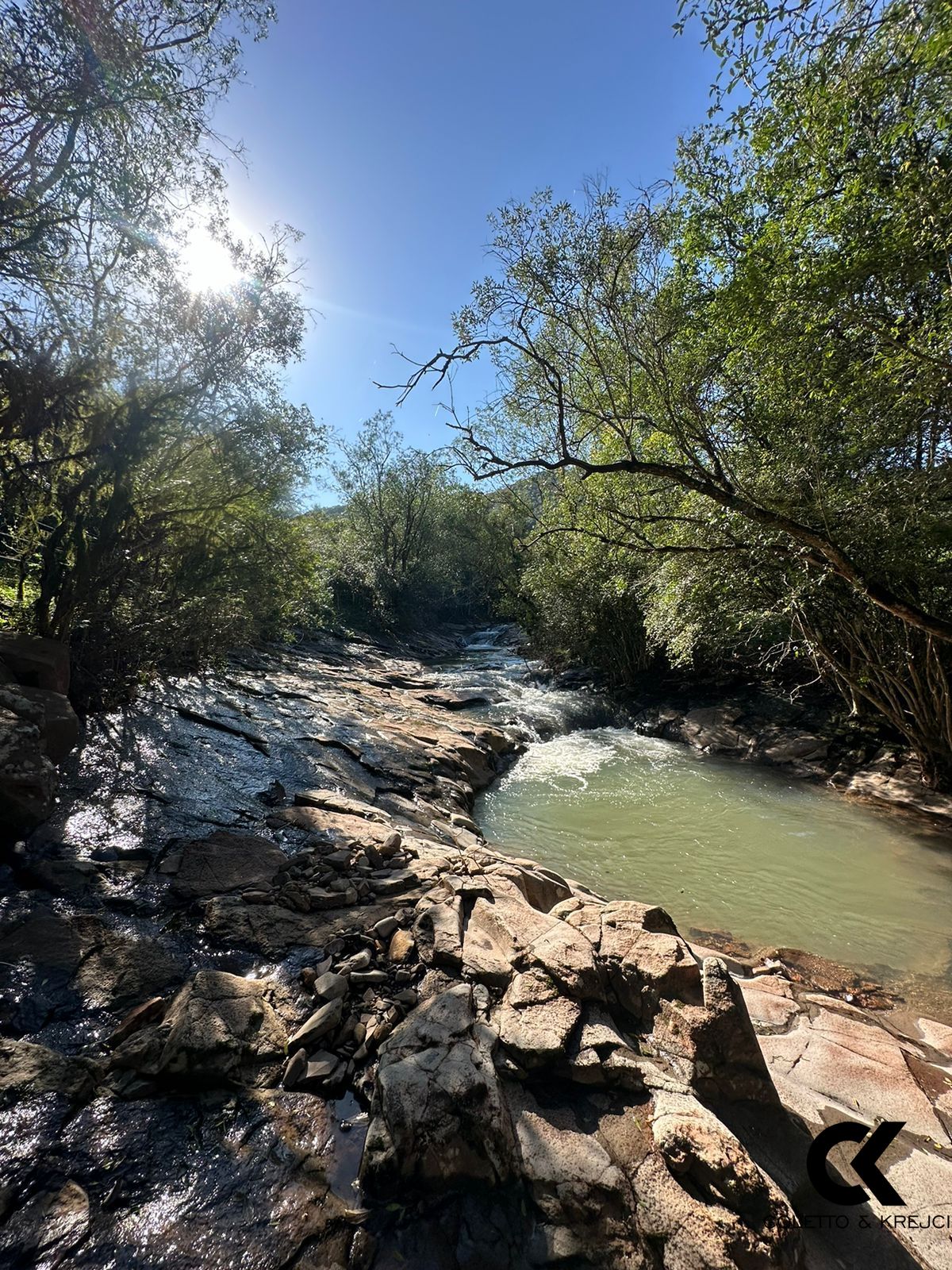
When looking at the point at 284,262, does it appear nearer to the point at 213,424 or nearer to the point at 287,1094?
the point at 213,424

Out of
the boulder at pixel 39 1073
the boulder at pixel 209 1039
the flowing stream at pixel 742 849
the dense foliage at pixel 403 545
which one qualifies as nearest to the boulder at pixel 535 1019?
the boulder at pixel 209 1039

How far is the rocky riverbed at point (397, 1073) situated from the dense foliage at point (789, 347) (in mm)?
4027

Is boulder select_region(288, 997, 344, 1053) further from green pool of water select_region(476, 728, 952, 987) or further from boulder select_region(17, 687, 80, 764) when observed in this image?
green pool of water select_region(476, 728, 952, 987)

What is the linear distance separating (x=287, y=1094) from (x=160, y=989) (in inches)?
41.2

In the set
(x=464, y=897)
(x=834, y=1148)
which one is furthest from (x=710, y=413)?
(x=834, y=1148)

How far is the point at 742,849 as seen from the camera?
24.7 feet

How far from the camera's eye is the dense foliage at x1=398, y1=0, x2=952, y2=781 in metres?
4.55

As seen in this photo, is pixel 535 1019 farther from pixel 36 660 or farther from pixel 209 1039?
pixel 36 660

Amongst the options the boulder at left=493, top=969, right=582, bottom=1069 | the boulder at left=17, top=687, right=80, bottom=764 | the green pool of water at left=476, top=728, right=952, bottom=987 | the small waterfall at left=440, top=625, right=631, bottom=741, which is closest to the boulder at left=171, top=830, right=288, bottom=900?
the boulder at left=17, top=687, right=80, bottom=764

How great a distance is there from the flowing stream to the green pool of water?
2 centimetres

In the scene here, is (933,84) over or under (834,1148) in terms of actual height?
over

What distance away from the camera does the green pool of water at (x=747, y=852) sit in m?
5.58

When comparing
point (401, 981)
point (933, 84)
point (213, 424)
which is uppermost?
point (933, 84)

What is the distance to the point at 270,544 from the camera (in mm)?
8742
